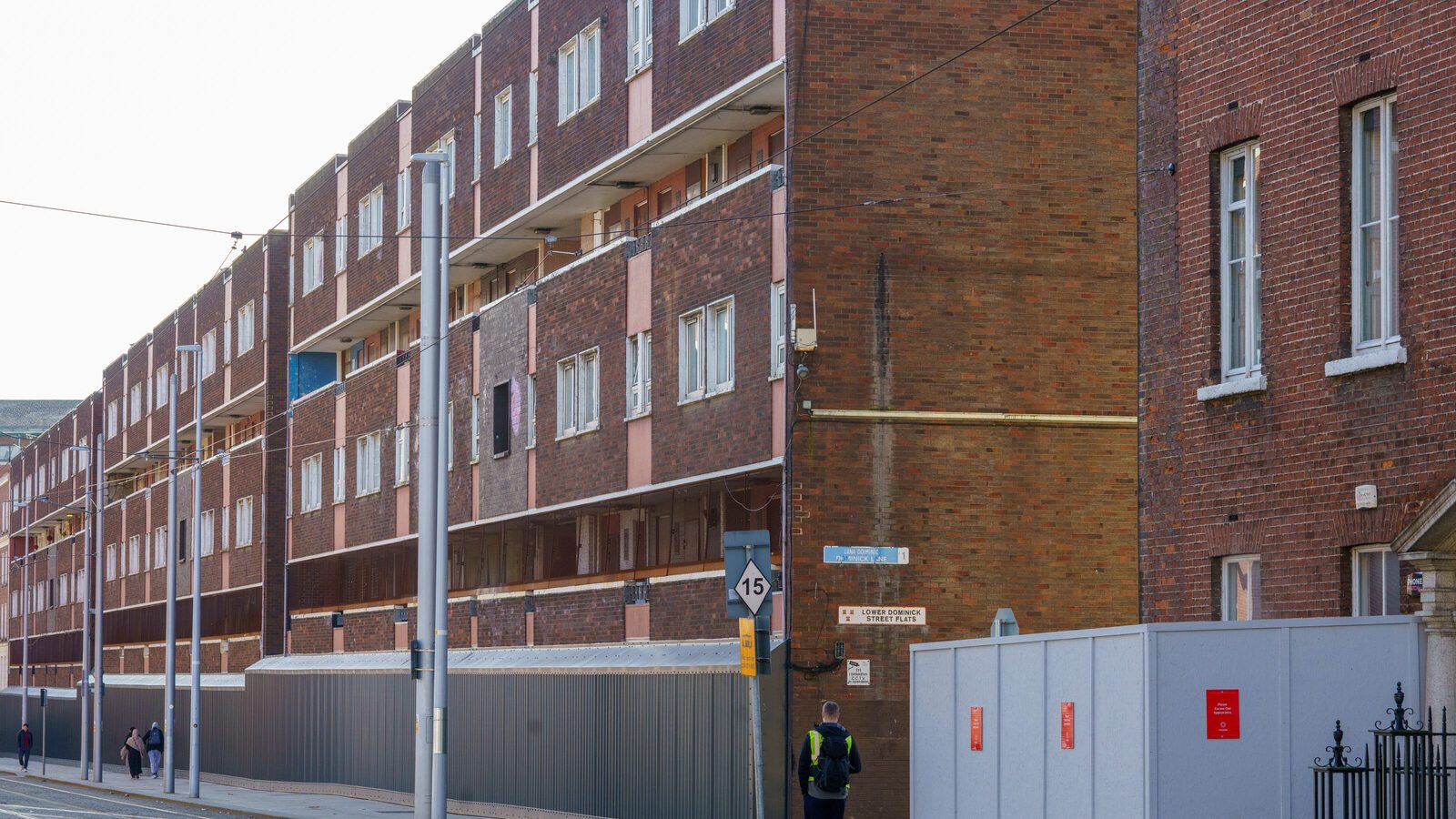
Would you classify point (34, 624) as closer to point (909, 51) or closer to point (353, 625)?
point (353, 625)

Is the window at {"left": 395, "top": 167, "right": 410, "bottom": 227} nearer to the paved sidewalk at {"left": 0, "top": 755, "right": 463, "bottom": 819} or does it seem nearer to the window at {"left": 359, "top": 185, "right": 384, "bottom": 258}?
the window at {"left": 359, "top": 185, "right": 384, "bottom": 258}

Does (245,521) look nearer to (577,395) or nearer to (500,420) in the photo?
(500,420)

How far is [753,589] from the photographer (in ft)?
60.5

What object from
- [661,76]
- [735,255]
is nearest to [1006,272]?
[735,255]

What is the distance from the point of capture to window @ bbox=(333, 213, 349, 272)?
48.0 metres

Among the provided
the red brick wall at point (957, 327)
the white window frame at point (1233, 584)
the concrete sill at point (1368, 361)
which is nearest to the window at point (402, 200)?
the red brick wall at point (957, 327)

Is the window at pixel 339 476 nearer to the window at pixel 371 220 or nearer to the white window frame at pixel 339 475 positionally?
the white window frame at pixel 339 475

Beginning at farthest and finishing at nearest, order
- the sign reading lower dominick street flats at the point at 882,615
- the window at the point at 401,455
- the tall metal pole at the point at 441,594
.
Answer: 1. the window at the point at 401,455
2. the tall metal pole at the point at 441,594
3. the sign reading lower dominick street flats at the point at 882,615

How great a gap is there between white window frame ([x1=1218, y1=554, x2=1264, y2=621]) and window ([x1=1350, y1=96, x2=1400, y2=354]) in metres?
2.16

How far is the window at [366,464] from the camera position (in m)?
44.7

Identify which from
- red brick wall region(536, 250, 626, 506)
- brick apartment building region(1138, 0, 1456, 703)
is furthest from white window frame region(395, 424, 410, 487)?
brick apartment building region(1138, 0, 1456, 703)

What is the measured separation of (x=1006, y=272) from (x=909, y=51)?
3.01 meters

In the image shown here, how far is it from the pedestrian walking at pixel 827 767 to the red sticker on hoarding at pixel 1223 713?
4372 millimetres

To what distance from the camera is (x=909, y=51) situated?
27281 millimetres
